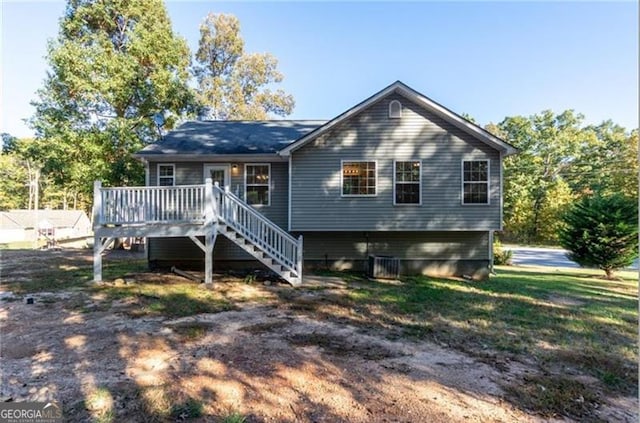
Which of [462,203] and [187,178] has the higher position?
→ [187,178]

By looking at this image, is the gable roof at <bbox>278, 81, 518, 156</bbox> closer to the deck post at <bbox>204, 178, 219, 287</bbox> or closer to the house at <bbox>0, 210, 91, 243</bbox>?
the deck post at <bbox>204, 178, 219, 287</bbox>

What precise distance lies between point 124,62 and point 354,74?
40.2 feet

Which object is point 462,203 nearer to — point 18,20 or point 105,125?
point 18,20

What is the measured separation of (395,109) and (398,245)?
4.53m

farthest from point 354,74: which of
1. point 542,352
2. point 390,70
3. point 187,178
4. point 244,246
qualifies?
point 542,352

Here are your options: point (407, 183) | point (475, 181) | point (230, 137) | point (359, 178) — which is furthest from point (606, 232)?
Result: point (230, 137)

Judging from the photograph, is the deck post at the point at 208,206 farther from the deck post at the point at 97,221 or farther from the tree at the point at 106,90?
the tree at the point at 106,90

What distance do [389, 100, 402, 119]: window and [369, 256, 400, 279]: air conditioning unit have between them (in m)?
4.56

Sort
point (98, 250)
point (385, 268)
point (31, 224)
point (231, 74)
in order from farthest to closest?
point (31, 224) < point (231, 74) < point (385, 268) < point (98, 250)

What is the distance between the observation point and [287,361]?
4.24 metres

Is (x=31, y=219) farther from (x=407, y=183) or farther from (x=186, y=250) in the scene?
(x=407, y=183)

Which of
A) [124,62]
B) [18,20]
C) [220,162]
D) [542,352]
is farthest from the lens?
[124,62]

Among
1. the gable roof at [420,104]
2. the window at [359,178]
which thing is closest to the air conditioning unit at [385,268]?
the window at [359,178]

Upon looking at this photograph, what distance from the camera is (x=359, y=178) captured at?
10.5 meters
